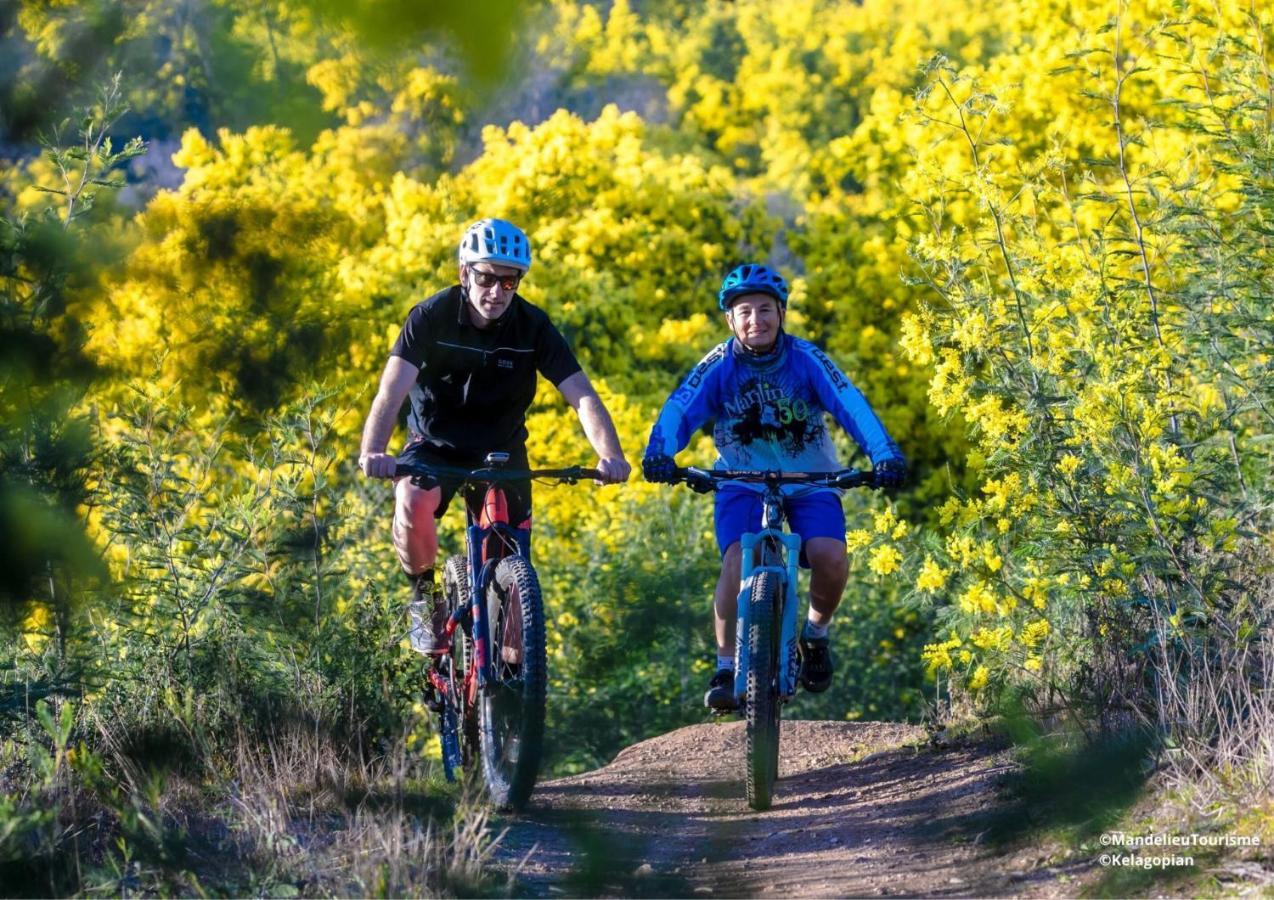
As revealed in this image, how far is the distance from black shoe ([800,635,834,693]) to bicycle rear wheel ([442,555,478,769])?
1.23m

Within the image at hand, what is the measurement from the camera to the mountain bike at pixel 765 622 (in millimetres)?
5531

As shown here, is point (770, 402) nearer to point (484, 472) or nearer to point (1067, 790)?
point (484, 472)

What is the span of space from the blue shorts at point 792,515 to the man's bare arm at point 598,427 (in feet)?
1.58

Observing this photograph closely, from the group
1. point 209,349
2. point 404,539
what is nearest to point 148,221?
point 209,349

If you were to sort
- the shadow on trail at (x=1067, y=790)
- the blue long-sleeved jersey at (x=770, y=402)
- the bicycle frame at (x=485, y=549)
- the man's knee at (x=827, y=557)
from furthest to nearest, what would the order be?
1. the blue long-sleeved jersey at (x=770, y=402)
2. the man's knee at (x=827, y=557)
3. the bicycle frame at (x=485, y=549)
4. the shadow on trail at (x=1067, y=790)

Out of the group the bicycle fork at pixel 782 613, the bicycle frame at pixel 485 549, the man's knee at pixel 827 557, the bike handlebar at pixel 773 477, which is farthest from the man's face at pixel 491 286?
the man's knee at pixel 827 557

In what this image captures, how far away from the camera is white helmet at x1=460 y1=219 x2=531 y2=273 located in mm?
5512

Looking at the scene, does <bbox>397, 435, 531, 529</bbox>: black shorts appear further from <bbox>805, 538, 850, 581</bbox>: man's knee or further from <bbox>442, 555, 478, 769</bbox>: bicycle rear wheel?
<bbox>805, 538, 850, 581</bbox>: man's knee

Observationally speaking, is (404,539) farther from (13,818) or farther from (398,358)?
(13,818)

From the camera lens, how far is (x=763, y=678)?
18.1ft

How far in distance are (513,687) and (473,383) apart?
3.48ft

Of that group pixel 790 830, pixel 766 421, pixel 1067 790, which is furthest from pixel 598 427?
pixel 1067 790

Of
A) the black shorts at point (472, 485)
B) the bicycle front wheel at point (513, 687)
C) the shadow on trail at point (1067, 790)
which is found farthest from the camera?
the black shorts at point (472, 485)

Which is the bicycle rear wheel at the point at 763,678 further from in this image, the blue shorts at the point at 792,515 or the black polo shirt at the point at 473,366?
the black polo shirt at the point at 473,366
